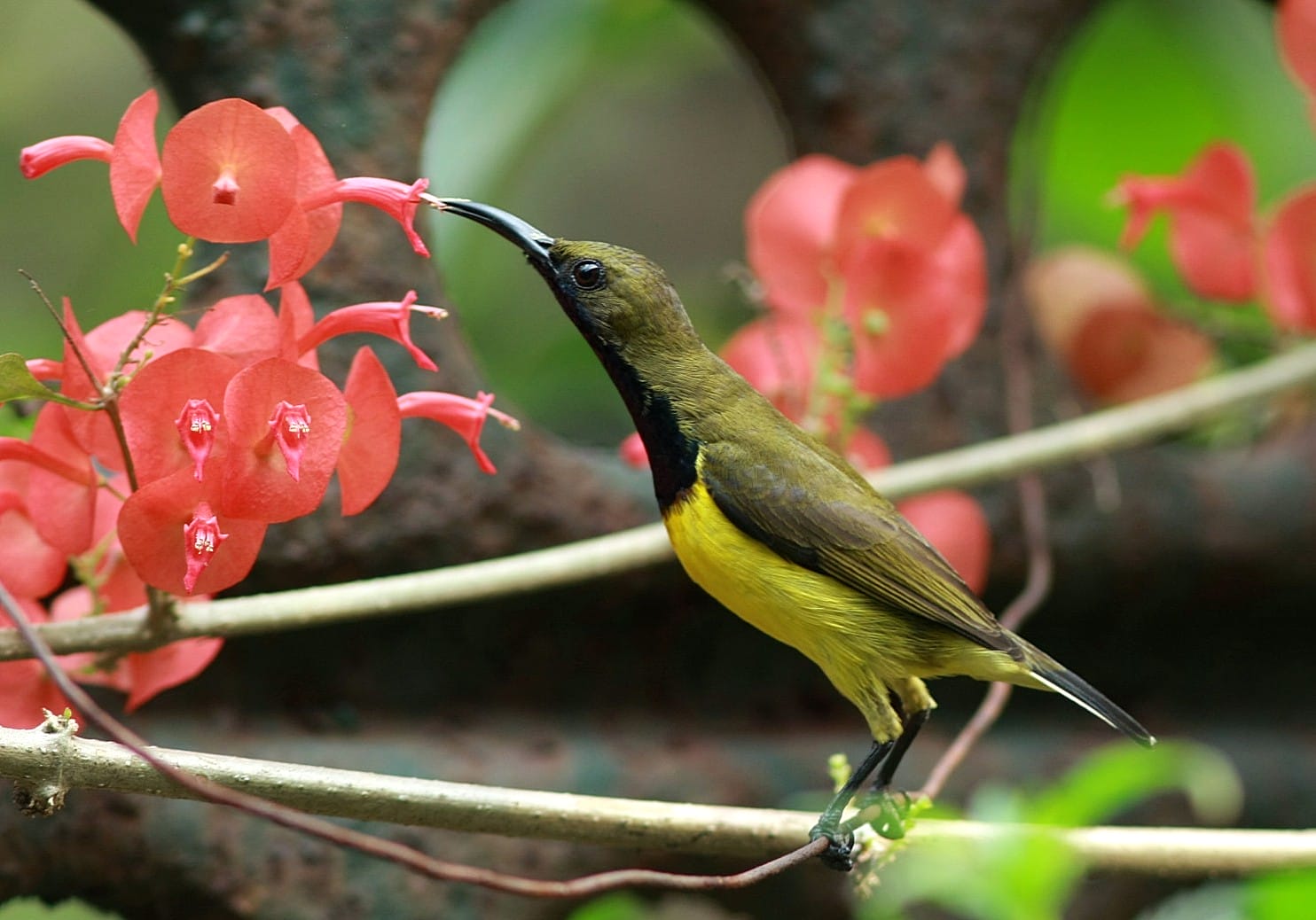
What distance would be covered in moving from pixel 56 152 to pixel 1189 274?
127cm

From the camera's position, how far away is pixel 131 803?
43.9 inches

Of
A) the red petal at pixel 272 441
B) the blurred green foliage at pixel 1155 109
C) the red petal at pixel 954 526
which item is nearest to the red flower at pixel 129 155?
the red petal at pixel 272 441

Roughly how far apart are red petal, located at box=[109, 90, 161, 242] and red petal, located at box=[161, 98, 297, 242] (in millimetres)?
16

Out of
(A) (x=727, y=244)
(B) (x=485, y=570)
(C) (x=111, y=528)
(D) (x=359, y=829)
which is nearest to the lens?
(C) (x=111, y=528)

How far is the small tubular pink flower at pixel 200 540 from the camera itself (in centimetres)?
77

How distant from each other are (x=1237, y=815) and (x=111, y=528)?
44.6 inches

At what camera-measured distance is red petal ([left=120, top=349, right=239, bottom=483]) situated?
78cm

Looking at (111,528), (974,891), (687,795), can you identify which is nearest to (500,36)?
(687,795)

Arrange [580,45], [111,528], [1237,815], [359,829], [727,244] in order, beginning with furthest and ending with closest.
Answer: [727,244], [580,45], [1237,815], [359,829], [111,528]

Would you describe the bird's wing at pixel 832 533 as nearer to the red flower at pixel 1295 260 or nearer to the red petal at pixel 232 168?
the red petal at pixel 232 168

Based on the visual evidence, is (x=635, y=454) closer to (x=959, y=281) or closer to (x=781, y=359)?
(x=781, y=359)

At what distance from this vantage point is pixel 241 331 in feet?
2.77

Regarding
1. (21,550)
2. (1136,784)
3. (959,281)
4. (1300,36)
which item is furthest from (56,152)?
(1300,36)

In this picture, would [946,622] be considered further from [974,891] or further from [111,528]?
[111,528]
